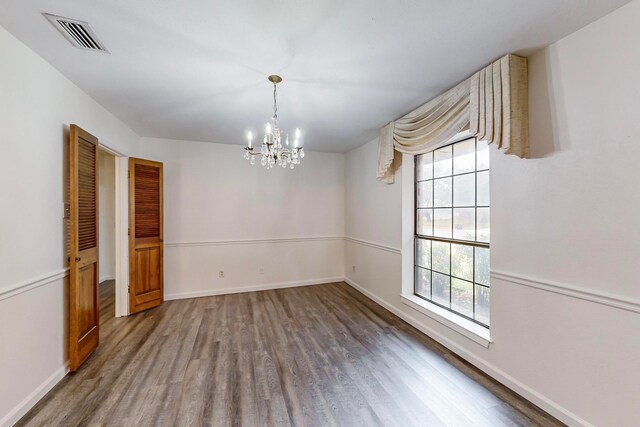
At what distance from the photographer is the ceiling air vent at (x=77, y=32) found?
1.54 meters

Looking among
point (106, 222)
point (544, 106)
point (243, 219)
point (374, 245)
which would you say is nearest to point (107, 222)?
point (106, 222)

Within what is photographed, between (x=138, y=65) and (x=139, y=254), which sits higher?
(x=138, y=65)

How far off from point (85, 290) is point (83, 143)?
1.35 metres

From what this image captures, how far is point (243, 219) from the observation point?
4402 millimetres

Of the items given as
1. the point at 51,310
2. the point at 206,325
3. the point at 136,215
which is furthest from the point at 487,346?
the point at 136,215

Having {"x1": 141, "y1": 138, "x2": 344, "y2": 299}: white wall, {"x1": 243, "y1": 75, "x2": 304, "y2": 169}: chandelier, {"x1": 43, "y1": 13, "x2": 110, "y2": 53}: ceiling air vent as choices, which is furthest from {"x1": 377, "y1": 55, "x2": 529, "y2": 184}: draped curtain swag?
{"x1": 43, "y1": 13, "x2": 110, "y2": 53}: ceiling air vent

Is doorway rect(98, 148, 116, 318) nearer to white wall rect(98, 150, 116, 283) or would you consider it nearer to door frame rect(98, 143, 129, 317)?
white wall rect(98, 150, 116, 283)

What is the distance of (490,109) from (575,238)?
1.05 metres

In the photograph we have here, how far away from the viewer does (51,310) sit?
2014 millimetres

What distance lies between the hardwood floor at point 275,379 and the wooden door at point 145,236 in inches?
15.9

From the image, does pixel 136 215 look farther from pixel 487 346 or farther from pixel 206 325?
pixel 487 346

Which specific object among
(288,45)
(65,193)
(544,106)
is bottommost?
(65,193)

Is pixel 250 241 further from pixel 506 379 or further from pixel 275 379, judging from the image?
pixel 506 379

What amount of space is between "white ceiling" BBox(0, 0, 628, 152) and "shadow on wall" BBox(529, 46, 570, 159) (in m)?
0.14
